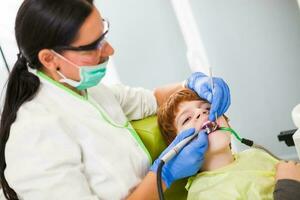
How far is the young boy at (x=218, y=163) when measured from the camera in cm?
119

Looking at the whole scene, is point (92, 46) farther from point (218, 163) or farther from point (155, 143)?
point (218, 163)

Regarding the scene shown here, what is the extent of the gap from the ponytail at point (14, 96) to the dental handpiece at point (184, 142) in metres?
0.48

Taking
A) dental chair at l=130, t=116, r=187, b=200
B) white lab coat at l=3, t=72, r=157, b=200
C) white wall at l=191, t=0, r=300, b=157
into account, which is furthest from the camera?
white wall at l=191, t=0, r=300, b=157

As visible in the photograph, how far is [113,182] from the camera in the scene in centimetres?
114

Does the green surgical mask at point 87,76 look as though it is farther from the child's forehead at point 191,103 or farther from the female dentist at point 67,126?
the child's forehead at point 191,103

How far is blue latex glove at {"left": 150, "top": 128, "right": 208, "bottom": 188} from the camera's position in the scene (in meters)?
1.15

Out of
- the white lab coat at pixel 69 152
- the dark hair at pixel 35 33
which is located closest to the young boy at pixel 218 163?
the white lab coat at pixel 69 152

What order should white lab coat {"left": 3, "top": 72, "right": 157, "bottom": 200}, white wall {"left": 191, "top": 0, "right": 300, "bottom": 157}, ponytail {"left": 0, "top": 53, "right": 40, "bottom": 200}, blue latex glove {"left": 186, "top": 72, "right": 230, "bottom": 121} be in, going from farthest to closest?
white wall {"left": 191, "top": 0, "right": 300, "bottom": 157} → blue latex glove {"left": 186, "top": 72, "right": 230, "bottom": 121} → ponytail {"left": 0, "top": 53, "right": 40, "bottom": 200} → white lab coat {"left": 3, "top": 72, "right": 157, "bottom": 200}

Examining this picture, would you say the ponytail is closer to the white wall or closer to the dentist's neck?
the dentist's neck

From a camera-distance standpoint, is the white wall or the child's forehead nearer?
the child's forehead

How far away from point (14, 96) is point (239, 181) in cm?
80

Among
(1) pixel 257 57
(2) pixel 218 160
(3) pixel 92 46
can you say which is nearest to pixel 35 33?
(3) pixel 92 46

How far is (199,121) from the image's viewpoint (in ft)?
4.17

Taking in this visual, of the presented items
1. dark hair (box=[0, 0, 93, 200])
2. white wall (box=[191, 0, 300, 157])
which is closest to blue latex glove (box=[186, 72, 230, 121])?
dark hair (box=[0, 0, 93, 200])
